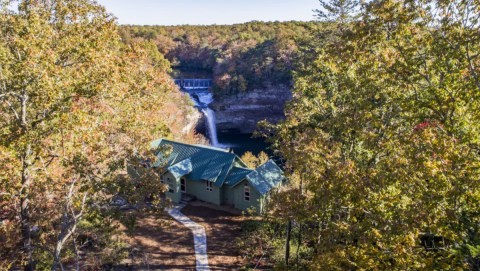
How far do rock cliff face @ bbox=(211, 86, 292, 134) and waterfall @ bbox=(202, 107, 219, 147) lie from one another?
97 cm

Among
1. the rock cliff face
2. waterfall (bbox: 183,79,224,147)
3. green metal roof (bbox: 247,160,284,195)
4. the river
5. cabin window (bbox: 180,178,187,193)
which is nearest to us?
green metal roof (bbox: 247,160,284,195)

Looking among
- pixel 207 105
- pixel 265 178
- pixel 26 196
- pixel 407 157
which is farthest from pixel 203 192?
pixel 207 105

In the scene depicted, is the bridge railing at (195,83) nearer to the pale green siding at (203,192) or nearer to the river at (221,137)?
the river at (221,137)

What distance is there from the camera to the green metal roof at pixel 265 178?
23938 mm

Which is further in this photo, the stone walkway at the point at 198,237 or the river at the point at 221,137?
the river at the point at 221,137

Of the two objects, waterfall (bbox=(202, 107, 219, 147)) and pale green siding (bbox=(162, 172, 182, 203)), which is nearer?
pale green siding (bbox=(162, 172, 182, 203))

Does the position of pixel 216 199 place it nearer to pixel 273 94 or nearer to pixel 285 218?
pixel 285 218

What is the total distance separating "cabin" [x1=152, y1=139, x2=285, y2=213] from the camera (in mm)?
24438

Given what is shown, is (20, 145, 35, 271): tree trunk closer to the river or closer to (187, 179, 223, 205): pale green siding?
(187, 179, 223, 205): pale green siding

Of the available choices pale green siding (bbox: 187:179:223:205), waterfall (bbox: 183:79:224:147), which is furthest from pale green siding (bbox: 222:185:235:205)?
waterfall (bbox: 183:79:224:147)

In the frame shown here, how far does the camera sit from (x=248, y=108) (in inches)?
2339

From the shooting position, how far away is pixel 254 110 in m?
59.7

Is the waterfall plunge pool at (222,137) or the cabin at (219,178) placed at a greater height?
the waterfall plunge pool at (222,137)

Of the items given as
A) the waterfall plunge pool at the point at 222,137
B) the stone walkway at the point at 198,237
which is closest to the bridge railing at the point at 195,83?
the waterfall plunge pool at the point at 222,137
